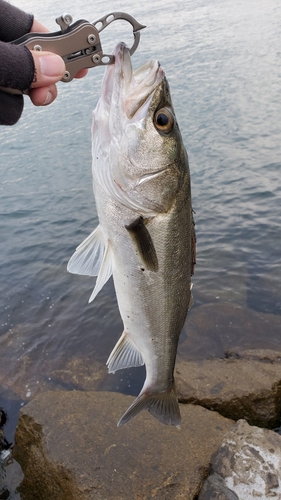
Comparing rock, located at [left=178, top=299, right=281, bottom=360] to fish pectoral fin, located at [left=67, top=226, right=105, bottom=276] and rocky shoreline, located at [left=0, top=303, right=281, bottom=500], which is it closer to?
rocky shoreline, located at [left=0, top=303, right=281, bottom=500]

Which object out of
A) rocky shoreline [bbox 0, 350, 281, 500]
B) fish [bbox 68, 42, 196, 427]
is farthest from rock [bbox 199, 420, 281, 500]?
fish [bbox 68, 42, 196, 427]

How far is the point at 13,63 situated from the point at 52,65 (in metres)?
0.23

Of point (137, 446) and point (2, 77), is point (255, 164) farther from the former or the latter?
point (2, 77)

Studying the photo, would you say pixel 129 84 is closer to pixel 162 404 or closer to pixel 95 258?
pixel 95 258

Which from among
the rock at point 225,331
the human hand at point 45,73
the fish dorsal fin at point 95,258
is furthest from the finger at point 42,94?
the rock at point 225,331

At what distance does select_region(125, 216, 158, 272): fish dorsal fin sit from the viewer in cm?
290

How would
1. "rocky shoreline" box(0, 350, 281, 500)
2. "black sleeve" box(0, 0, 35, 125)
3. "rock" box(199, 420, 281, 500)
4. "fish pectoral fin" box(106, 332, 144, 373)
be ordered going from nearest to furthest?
"black sleeve" box(0, 0, 35, 125)
"fish pectoral fin" box(106, 332, 144, 373)
"rock" box(199, 420, 281, 500)
"rocky shoreline" box(0, 350, 281, 500)

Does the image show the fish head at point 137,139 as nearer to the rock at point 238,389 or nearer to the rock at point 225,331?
the rock at point 238,389

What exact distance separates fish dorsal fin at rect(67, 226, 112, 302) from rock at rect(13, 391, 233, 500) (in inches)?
87.5

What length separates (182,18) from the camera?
1102 inches

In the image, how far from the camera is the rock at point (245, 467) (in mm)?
4141

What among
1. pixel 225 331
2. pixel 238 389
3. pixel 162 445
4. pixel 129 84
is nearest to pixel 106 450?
pixel 162 445

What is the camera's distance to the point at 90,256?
3207mm

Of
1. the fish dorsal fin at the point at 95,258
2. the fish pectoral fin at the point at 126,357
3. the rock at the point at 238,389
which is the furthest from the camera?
the rock at the point at 238,389
